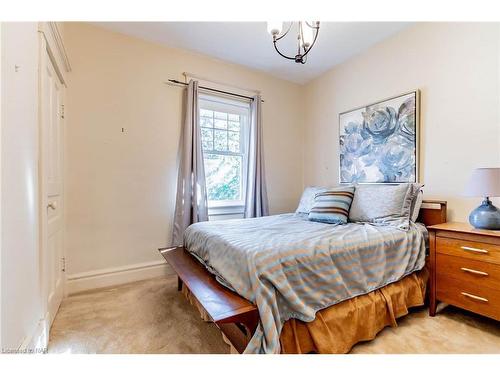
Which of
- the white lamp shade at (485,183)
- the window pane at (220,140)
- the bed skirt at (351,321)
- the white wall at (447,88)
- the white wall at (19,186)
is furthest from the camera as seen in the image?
the window pane at (220,140)

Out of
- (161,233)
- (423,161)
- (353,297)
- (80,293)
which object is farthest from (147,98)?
(423,161)

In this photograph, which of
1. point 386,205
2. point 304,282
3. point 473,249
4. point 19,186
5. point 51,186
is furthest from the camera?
point 386,205

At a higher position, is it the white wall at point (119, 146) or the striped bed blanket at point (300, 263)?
the white wall at point (119, 146)

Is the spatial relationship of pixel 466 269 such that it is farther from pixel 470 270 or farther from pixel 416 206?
pixel 416 206

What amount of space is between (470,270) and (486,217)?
1.30 ft

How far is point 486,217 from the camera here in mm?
1643

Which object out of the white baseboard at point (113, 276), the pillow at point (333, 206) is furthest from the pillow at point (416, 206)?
the white baseboard at point (113, 276)

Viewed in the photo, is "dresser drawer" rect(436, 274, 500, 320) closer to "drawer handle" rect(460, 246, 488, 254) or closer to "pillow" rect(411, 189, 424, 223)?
"drawer handle" rect(460, 246, 488, 254)

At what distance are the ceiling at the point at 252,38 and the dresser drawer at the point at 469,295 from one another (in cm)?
244

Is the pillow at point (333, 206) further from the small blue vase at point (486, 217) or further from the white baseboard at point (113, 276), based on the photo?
the white baseboard at point (113, 276)

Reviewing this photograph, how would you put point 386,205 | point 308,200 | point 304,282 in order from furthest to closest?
point 308,200
point 386,205
point 304,282

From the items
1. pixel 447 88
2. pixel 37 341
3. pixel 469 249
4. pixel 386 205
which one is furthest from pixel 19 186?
pixel 447 88

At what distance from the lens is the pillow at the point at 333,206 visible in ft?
7.11

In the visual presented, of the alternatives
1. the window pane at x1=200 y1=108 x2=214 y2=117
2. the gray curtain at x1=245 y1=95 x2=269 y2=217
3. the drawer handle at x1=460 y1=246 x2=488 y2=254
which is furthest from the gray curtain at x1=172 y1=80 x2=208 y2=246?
the drawer handle at x1=460 y1=246 x2=488 y2=254
